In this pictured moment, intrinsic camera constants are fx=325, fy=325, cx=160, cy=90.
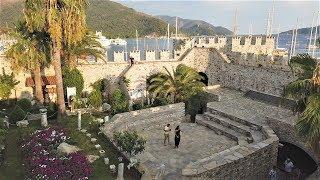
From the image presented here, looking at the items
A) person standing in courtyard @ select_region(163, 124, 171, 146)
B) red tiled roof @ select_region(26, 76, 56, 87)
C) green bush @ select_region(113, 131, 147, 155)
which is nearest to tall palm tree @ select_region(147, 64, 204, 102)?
person standing in courtyard @ select_region(163, 124, 171, 146)

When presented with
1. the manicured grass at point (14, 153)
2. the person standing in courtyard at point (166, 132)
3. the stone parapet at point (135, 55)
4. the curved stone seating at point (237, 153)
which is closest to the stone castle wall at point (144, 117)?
the curved stone seating at point (237, 153)

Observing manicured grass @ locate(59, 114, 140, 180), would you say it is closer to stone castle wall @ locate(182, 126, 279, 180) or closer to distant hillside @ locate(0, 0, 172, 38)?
stone castle wall @ locate(182, 126, 279, 180)

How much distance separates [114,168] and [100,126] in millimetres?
4723

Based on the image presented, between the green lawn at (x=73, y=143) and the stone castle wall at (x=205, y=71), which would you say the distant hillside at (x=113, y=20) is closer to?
the stone castle wall at (x=205, y=71)

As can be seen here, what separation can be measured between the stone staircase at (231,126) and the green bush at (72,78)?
8.07 m

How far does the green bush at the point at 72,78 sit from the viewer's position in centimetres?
2118

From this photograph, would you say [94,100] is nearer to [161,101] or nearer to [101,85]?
[101,85]

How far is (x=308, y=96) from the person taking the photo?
34.7 ft

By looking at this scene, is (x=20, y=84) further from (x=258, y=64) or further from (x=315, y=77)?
(x=315, y=77)

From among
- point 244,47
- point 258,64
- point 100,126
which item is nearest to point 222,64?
point 258,64

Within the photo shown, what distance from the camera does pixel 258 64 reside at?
2302 cm

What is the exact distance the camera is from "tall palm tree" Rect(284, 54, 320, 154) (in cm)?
983

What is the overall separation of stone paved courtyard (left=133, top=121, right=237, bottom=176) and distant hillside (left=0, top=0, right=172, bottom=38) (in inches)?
3923

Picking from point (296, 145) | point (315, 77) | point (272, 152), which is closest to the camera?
point (315, 77)
